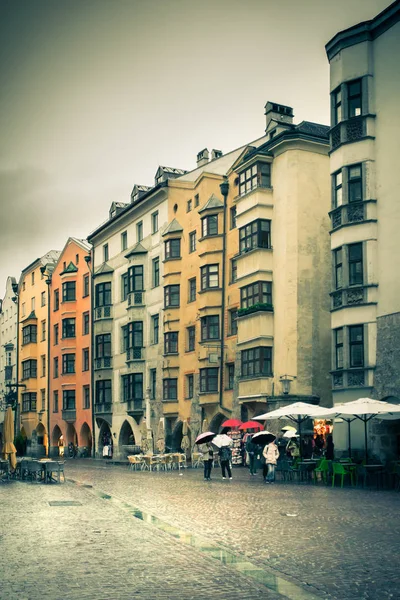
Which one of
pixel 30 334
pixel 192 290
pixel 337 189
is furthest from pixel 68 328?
pixel 337 189

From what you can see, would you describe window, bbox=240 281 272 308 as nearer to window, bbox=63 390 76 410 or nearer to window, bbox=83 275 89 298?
window, bbox=83 275 89 298

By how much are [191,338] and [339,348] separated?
59.6 feet

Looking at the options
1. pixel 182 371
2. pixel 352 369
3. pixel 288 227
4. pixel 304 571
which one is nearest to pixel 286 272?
pixel 288 227

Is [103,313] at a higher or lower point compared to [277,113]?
lower

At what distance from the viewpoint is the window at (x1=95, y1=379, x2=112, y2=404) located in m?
65.7

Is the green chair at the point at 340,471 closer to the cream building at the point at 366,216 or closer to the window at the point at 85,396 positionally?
the cream building at the point at 366,216

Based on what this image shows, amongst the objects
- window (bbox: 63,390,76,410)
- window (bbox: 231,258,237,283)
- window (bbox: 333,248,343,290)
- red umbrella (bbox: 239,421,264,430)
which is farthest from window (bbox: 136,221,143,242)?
window (bbox: 333,248,343,290)

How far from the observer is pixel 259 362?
4456 centimetres

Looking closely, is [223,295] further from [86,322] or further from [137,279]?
[86,322]

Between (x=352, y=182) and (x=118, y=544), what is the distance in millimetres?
25682

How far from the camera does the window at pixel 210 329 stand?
50.6 meters

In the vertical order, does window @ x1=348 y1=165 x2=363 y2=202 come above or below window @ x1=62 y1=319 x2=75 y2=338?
above

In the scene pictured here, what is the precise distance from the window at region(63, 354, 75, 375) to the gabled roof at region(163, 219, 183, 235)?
21.8 m

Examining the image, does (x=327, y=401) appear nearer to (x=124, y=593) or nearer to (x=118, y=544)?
(x=118, y=544)
